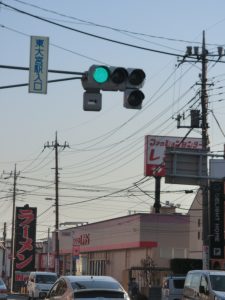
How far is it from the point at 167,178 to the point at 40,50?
14.8m

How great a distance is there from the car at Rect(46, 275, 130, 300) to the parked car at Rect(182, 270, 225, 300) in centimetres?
335

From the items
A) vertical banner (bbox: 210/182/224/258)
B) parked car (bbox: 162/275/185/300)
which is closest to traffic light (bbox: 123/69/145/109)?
parked car (bbox: 162/275/185/300)

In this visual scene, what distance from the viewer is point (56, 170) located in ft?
201

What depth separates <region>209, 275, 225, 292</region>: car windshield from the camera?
62.6ft

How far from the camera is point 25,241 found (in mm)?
68062

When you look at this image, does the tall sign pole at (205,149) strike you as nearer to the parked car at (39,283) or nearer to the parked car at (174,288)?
the parked car at (174,288)

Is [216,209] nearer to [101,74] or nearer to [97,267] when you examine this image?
[101,74]

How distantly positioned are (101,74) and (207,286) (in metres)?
7.38

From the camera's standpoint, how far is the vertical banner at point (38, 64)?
15359 mm

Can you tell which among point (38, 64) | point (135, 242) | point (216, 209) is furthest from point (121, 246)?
point (38, 64)

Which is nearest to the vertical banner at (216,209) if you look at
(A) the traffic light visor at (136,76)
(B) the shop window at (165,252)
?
(B) the shop window at (165,252)

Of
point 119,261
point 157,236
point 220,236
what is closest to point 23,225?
point 119,261

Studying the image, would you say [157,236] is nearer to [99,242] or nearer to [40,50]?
[99,242]

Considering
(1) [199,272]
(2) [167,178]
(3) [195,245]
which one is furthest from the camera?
(3) [195,245]
